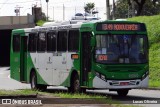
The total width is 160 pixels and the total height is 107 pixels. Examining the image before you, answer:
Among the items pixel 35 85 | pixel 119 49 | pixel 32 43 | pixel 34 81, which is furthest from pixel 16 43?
pixel 119 49

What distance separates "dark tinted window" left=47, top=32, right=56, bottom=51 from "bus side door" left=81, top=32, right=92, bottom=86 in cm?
278

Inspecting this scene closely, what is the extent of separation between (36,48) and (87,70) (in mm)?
5496

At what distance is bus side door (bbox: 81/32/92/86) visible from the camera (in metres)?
20.9

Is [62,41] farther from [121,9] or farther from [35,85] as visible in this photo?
[121,9]

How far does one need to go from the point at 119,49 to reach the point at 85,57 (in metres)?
1.46

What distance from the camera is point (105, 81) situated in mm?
20297

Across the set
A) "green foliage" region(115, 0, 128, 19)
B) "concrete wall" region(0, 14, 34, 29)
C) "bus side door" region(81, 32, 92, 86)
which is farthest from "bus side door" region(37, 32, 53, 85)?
"green foliage" region(115, 0, 128, 19)

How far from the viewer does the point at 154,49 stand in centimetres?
3775

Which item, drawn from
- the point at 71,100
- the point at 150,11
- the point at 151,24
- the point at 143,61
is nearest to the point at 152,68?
the point at 151,24

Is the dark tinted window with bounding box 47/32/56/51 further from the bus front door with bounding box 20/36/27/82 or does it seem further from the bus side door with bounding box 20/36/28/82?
the bus front door with bounding box 20/36/27/82

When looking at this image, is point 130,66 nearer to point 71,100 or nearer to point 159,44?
point 71,100

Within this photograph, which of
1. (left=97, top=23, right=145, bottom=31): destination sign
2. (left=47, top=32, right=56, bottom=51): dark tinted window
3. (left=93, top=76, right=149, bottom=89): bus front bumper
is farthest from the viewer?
(left=47, top=32, right=56, bottom=51): dark tinted window

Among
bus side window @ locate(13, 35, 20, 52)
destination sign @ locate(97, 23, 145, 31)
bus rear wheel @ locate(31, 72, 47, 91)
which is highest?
destination sign @ locate(97, 23, 145, 31)

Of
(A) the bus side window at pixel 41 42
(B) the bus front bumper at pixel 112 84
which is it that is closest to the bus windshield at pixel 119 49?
(B) the bus front bumper at pixel 112 84
